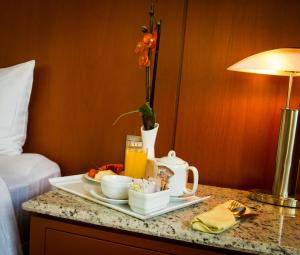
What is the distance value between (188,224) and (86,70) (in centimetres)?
97

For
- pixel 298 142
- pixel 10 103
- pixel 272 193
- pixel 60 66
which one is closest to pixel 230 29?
pixel 298 142

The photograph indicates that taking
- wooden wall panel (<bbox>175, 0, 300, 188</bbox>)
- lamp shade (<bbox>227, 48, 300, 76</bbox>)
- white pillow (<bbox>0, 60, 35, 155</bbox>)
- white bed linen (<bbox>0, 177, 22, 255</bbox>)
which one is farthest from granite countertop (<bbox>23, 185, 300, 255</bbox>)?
white pillow (<bbox>0, 60, 35, 155</bbox>)

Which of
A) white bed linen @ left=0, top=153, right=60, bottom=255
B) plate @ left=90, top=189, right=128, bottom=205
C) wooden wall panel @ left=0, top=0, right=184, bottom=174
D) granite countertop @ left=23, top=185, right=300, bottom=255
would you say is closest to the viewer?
granite countertop @ left=23, top=185, right=300, bottom=255

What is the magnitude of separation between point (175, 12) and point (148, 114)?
1.92 ft

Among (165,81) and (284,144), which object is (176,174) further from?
(165,81)

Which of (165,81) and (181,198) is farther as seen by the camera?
Result: (165,81)

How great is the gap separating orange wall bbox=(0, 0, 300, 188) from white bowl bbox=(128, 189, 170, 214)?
55 centimetres

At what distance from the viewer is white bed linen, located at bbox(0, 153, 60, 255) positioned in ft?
3.32

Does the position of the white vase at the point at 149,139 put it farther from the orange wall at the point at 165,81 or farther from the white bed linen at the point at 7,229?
the white bed linen at the point at 7,229

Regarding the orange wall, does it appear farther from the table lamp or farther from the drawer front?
the drawer front

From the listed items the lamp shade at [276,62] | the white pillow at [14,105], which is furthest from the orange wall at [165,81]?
the lamp shade at [276,62]

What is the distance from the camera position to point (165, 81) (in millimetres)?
1419

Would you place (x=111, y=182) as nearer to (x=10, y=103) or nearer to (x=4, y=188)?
(x=4, y=188)

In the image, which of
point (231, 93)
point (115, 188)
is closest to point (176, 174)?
point (115, 188)
